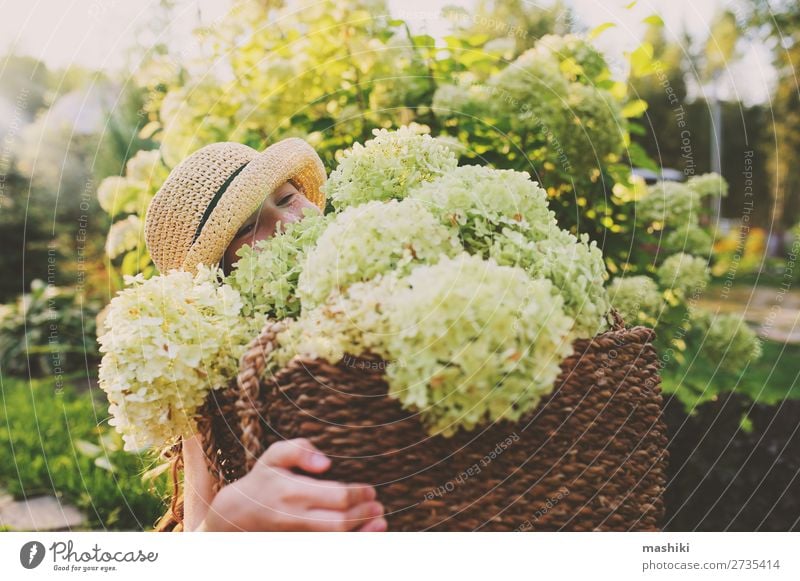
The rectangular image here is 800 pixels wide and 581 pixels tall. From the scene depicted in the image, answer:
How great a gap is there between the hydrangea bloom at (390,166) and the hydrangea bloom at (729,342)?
1.11 metres

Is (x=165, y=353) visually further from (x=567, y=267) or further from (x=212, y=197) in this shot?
(x=567, y=267)

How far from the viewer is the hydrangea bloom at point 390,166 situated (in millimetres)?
1207

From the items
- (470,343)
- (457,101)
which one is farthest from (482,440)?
(457,101)

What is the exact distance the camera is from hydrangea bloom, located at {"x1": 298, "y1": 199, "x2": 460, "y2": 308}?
951mm

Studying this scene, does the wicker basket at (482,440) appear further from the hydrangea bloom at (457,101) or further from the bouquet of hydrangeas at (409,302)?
the hydrangea bloom at (457,101)

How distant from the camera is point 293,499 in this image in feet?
3.13

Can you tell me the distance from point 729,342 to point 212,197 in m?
1.47

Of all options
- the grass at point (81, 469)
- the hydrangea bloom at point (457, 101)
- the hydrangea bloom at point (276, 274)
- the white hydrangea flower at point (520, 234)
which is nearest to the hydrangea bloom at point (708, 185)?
the hydrangea bloom at point (457, 101)

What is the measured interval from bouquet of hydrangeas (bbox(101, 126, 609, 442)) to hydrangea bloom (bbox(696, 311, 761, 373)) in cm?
102

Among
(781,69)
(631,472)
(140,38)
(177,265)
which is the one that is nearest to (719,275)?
(781,69)

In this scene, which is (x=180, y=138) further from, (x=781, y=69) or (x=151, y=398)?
(x=781, y=69)

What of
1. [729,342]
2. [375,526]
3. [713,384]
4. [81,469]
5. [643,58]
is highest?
[643,58]

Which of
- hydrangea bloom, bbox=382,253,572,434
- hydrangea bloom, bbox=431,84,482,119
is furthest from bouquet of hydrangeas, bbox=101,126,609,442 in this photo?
hydrangea bloom, bbox=431,84,482,119

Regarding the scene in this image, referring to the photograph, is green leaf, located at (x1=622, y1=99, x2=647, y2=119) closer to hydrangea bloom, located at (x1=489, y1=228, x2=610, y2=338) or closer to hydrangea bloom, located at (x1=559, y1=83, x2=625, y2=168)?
hydrangea bloom, located at (x1=559, y1=83, x2=625, y2=168)
